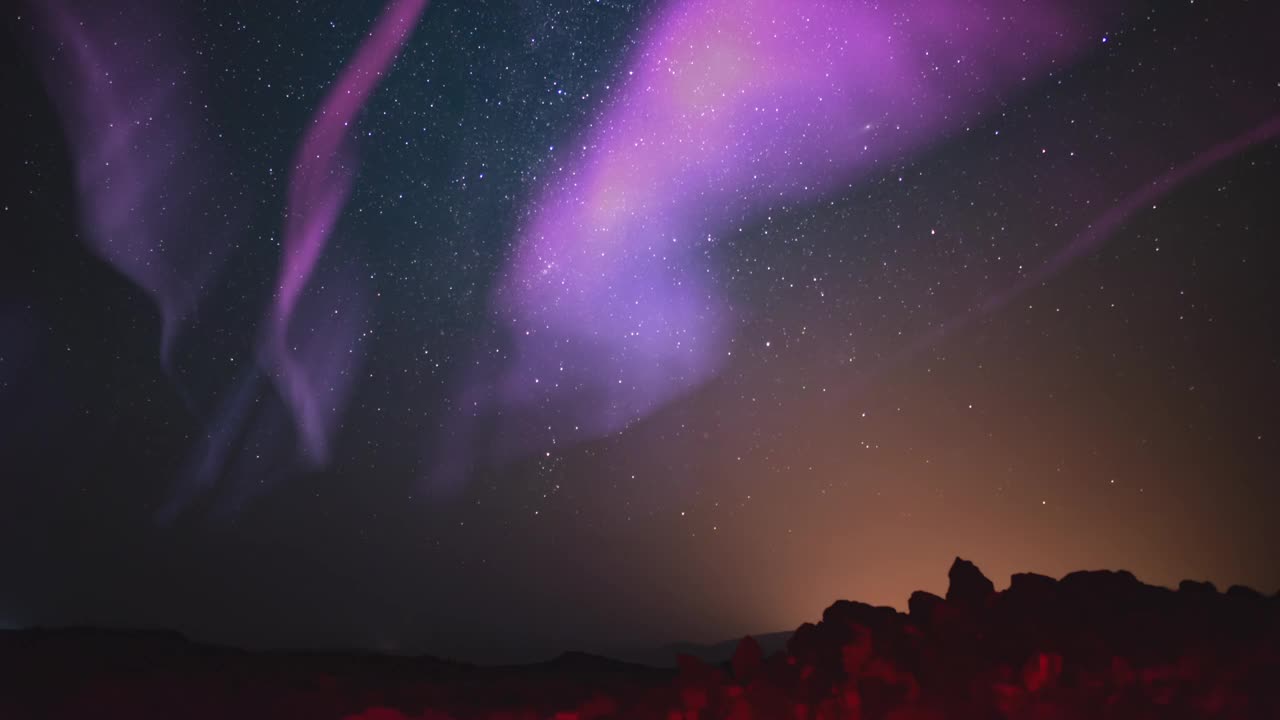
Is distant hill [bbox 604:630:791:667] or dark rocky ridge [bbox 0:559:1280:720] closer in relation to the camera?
dark rocky ridge [bbox 0:559:1280:720]

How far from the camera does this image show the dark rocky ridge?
4688mm

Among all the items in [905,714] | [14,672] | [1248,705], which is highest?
[14,672]

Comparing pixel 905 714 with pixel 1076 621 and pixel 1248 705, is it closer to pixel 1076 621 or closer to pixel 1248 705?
pixel 1248 705

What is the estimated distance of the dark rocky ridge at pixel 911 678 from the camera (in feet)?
15.4

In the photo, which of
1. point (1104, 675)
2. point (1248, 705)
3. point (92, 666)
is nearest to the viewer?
point (1248, 705)

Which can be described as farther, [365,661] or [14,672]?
[365,661]

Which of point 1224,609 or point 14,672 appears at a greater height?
point 14,672

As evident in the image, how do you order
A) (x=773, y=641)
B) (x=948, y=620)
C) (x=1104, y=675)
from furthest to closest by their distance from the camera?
(x=773, y=641) → (x=948, y=620) → (x=1104, y=675)

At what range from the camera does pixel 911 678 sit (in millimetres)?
4992

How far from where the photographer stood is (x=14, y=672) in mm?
8109

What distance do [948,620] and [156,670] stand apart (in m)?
7.31

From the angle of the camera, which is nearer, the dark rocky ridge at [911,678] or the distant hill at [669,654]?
the dark rocky ridge at [911,678]

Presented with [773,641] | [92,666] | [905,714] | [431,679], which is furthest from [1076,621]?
[92,666]

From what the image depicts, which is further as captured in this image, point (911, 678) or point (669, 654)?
point (669, 654)
